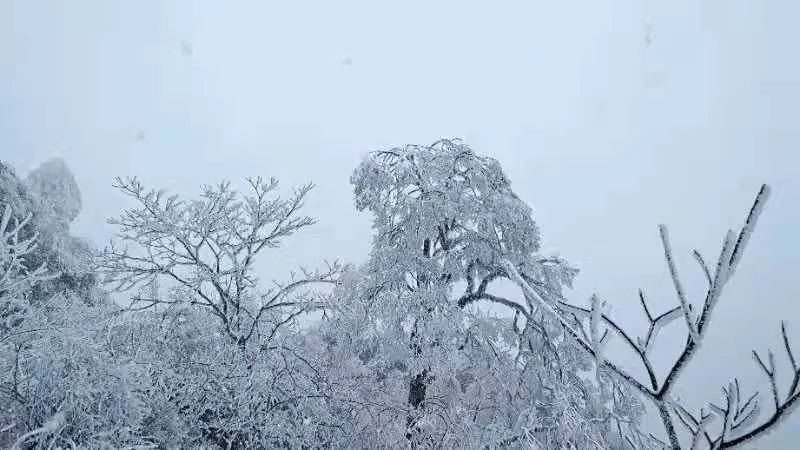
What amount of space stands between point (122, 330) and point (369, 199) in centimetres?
473

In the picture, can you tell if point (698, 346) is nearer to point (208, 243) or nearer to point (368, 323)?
point (368, 323)

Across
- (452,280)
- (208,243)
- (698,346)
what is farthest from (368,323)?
(698,346)

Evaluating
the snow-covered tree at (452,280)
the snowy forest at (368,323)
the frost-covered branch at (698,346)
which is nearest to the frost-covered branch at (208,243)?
the snowy forest at (368,323)

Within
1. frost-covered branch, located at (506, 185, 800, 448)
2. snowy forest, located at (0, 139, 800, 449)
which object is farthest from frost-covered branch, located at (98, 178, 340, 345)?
frost-covered branch, located at (506, 185, 800, 448)

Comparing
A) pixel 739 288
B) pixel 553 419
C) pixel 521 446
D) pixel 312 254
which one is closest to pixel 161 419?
pixel 521 446

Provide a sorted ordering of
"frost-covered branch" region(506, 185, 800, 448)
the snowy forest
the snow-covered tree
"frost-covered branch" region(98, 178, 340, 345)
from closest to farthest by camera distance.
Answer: "frost-covered branch" region(506, 185, 800, 448), the snowy forest, "frost-covered branch" region(98, 178, 340, 345), the snow-covered tree

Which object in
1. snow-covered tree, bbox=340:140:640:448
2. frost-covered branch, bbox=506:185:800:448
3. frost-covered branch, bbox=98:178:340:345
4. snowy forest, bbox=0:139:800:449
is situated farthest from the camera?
snow-covered tree, bbox=340:140:640:448

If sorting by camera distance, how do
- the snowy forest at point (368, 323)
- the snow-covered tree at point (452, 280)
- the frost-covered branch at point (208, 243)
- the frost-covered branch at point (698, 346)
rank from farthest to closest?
the snow-covered tree at point (452, 280)
the frost-covered branch at point (208, 243)
the snowy forest at point (368, 323)
the frost-covered branch at point (698, 346)

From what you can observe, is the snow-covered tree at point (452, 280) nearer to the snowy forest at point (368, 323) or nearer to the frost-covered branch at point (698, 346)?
the snowy forest at point (368, 323)

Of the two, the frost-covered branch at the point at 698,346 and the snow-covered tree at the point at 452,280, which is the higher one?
the snow-covered tree at the point at 452,280

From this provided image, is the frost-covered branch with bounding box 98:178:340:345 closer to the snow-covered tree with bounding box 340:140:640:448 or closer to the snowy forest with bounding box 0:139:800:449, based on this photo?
the snowy forest with bounding box 0:139:800:449

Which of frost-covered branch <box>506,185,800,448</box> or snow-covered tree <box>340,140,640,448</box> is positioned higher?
snow-covered tree <box>340,140,640,448</box>

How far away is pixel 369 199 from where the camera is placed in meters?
7.82

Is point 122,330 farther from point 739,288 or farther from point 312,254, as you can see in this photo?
point 312,254
